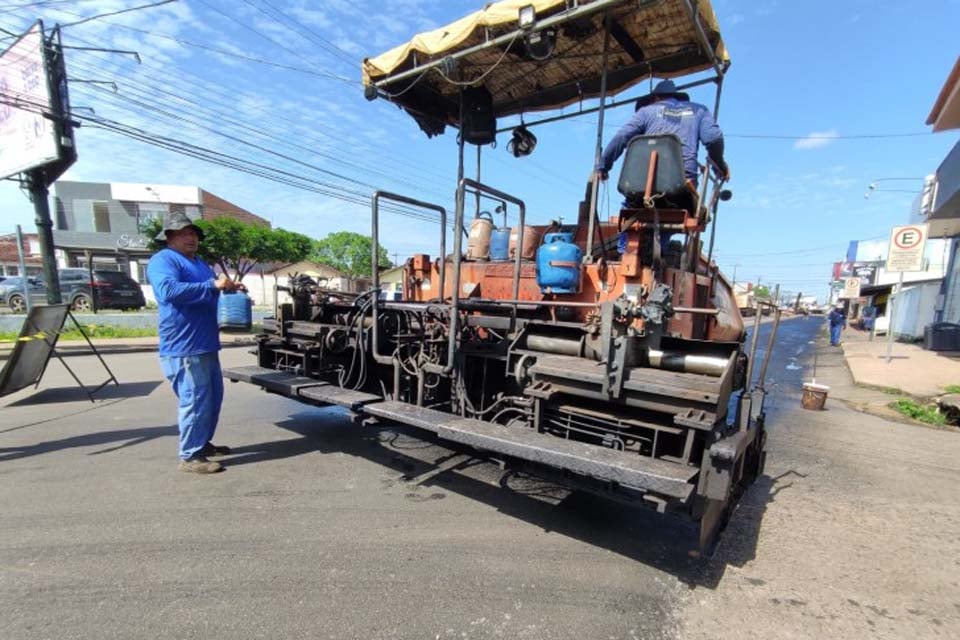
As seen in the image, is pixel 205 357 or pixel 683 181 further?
pixel 205 357

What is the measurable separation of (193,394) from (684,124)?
4.57 m

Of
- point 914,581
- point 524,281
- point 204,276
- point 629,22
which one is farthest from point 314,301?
point 914,581

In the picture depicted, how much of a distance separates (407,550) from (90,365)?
350 inches

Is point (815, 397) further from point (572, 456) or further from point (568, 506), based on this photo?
point (572, 456)

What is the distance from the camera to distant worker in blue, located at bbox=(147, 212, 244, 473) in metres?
3.39

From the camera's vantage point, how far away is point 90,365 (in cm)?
842

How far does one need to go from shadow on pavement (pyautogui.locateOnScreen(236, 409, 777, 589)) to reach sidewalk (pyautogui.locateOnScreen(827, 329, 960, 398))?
717 centimetres

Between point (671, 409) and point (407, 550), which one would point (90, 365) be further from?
point (671, 409)

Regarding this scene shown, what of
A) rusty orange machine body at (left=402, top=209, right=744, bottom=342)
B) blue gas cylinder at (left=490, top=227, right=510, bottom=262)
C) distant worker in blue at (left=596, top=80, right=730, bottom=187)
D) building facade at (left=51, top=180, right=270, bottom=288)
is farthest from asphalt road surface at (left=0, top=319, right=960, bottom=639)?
building facade at (left=51, top=180, right=270, bottom=288)

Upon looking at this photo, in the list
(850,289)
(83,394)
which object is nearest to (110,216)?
(83,394)

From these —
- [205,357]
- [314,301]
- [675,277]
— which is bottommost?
[205,357]

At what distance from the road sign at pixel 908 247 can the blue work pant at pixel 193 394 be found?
14575mm

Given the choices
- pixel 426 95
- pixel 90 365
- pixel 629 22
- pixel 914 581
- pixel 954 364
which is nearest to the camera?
pixel 914 581

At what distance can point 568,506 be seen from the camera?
132 inches
